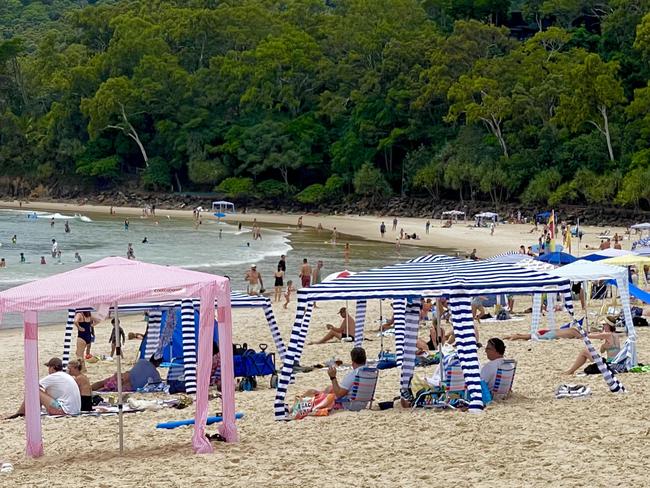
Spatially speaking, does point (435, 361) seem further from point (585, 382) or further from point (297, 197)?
point (297, 197)

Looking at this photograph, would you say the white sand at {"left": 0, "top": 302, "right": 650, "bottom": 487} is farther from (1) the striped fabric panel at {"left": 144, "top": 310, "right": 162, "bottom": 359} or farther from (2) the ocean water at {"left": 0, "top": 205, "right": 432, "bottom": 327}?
(2) the ocean water at {"left": 0, "top": 205, "right": 432, "bottom": 327}

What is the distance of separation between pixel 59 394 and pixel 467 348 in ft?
13.1

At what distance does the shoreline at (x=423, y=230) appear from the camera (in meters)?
43.1

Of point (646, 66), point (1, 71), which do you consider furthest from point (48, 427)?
point (1, 71)

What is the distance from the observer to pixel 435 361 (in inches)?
547

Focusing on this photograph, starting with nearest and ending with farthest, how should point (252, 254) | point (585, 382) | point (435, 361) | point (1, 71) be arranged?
1. point (585, 382)
2. point (435, 361)
3. point (252, 254)
4. point (1, 71)

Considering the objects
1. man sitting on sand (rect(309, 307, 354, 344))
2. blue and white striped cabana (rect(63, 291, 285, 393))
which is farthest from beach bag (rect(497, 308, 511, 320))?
blue and white striped cabana (rect(63, 291, 285, 393))

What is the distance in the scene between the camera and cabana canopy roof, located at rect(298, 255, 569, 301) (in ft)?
33.3

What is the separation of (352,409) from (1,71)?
88690 millimetres

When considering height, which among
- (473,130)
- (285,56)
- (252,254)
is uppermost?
(285,56)

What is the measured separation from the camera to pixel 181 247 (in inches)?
1775

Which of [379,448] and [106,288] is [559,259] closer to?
[379,448]

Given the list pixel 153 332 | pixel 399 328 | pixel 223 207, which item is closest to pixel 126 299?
pixel 399 328

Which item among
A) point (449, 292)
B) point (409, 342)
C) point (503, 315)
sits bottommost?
point (503, 315)
